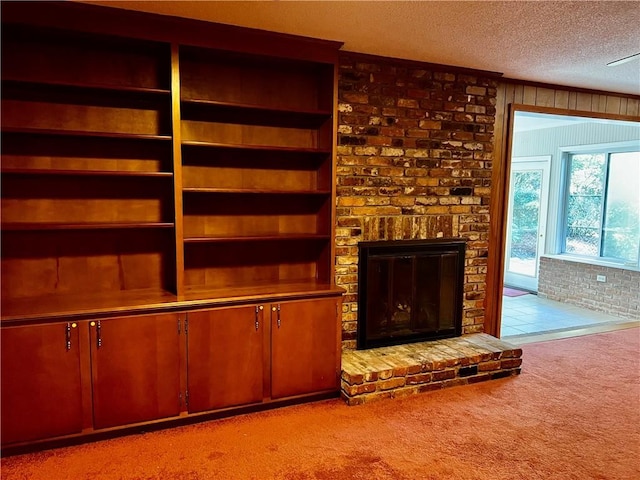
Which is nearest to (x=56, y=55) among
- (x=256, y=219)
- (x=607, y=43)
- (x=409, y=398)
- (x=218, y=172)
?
(x=218, y=172)

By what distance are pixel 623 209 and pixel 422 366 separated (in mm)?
4222

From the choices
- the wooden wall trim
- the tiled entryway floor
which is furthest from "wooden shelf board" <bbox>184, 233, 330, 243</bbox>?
the tiled entryway floor

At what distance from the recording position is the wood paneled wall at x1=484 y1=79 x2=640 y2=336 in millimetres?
3922

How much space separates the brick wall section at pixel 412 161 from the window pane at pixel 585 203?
10.1 feet

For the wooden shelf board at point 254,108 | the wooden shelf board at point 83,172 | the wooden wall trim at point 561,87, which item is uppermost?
the wooden wall trim at point 561,87

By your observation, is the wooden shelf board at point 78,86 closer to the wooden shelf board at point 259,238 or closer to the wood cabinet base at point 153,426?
the wooden shelf board at point 259,238

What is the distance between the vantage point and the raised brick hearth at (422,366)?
3.03 m

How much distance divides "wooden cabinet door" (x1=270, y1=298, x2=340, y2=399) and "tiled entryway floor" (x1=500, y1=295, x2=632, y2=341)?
7.35 ft

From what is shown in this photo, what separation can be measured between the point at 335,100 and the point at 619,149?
4552 mm

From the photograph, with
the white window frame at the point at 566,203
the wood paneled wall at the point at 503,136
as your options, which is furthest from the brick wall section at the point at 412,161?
the white window frame at the point at 566,203

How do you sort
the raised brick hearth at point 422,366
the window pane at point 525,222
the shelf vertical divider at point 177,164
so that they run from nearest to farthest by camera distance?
the shelf vertical divider at point 177,164, the raised brick hearth at point 422,366, the window pane at point 525,222

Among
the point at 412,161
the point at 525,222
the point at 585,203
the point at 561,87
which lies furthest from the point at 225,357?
the point at 525,222

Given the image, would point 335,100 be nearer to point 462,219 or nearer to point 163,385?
point 462,219

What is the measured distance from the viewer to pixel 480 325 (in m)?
3.99
